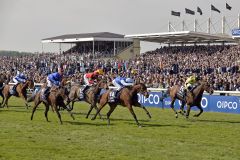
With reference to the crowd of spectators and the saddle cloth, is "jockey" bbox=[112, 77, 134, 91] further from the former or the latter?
the crowd of spectators

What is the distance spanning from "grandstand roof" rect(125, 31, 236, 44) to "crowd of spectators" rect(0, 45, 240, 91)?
35.9 inches

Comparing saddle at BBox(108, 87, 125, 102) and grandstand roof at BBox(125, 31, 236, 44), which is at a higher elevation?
grandstand roof at BBox(125, 31, 236, 44)

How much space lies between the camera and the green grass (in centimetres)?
1122

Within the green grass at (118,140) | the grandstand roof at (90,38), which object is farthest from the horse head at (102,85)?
the grandstand roof at (90,38)

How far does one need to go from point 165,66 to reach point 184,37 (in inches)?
288

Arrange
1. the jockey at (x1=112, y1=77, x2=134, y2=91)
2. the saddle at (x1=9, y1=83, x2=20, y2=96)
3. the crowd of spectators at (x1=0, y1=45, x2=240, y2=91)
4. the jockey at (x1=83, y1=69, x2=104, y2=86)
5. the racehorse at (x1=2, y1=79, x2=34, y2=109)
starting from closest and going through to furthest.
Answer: the jockey at (x1=112, y1=77, x2=134, y2=91) → the jockey at (x1=83, y1=69, x2=104, y2=86) → the racehorse at (x1=2, y1=79, x2=34, y2=109) → the saddle at (x1=9, y1=83, x2=20, y2=96) → the crowd of spectators at (x1=0, y1=45, x2=240, y2=91)

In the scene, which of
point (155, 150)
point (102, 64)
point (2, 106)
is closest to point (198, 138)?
point (155, 150)

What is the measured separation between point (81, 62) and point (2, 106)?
23.1 m

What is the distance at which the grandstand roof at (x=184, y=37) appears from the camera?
45375 mm

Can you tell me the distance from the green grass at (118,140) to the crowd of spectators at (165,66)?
40.0 feet

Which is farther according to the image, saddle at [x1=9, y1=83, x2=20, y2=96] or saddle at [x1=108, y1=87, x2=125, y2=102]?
saddle at [x1=9, y1=83, x2=20, y2=96]

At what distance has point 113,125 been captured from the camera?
1766 centimetres

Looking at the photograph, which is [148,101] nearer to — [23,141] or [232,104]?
[232,104]

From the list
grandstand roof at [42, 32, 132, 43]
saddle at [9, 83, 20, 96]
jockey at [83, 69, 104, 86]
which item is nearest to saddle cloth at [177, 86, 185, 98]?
jockey at [83, 69, 104, 86]
